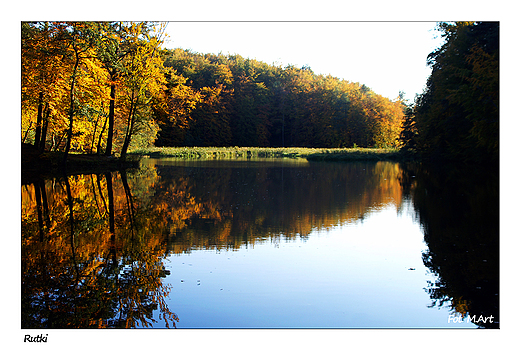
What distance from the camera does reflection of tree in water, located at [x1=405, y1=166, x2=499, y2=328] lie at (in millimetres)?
4719

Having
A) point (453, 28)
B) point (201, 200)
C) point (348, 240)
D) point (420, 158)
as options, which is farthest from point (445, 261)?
point (420, 158)

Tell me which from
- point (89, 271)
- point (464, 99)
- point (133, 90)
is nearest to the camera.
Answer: point (89, 271)

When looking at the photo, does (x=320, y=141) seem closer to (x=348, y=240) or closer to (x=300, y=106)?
(x=300, y=106)

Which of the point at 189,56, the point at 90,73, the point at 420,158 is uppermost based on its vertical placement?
the point at 189,56

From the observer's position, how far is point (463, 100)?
23.0 m

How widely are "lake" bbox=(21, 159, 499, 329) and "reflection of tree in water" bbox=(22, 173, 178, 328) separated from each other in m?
0.02

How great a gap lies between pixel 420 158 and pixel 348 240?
34.2 m

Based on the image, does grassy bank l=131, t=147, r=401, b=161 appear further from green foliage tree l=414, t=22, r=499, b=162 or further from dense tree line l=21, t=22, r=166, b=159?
dense tree line l=21, t=22, r=166, b=159

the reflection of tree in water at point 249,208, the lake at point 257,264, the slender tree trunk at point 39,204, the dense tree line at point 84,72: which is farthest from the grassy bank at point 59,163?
the lake at point 257,264

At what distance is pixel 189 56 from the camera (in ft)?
239

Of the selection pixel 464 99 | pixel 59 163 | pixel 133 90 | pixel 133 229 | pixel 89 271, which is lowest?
pixel 89 271

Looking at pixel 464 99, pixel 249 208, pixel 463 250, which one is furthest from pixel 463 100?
pixel 463 250

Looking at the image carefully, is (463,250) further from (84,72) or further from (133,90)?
(133,90)

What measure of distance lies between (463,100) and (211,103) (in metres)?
48.3
